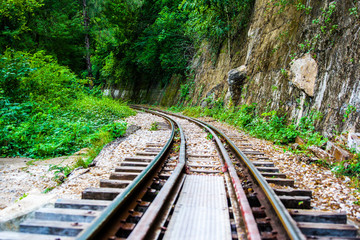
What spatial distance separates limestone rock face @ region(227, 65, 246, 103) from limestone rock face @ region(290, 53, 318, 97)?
4423 mm

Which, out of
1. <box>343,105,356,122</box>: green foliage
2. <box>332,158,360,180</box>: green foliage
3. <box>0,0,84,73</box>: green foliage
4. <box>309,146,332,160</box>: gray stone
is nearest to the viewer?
<box>332,158,360,180</box>: green foliage

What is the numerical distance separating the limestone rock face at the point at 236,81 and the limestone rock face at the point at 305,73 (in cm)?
442

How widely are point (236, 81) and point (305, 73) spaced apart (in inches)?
209

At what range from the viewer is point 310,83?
7.18 metres

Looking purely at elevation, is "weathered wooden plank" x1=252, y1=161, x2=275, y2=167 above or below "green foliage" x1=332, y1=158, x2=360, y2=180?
below

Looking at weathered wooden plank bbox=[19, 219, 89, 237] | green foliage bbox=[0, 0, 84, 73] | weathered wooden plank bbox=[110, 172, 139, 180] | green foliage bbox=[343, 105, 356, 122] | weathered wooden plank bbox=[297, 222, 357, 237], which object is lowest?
weathered wooden plank bbox=[19, 219, 89, 237]

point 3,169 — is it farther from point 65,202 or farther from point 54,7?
point 54,7

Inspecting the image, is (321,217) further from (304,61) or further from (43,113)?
(43,113)

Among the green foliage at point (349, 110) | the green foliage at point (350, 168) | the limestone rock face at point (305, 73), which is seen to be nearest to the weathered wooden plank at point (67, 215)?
the green foliage at point (350, 168)

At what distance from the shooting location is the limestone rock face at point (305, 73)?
7.13m

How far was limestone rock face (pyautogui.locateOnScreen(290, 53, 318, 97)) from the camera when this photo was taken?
713 centimetres

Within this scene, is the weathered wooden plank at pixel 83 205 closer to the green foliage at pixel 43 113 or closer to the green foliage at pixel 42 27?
the green foliage at pixel 43 113

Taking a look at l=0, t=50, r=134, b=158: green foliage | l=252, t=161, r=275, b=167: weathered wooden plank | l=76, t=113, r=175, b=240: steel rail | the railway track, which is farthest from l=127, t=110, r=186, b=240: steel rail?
l=0, t=50, r=134, b=158: green foliage

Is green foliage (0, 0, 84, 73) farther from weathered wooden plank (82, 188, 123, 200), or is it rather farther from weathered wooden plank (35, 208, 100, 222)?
weathered wooden plank (35, 208, 100, 222)
